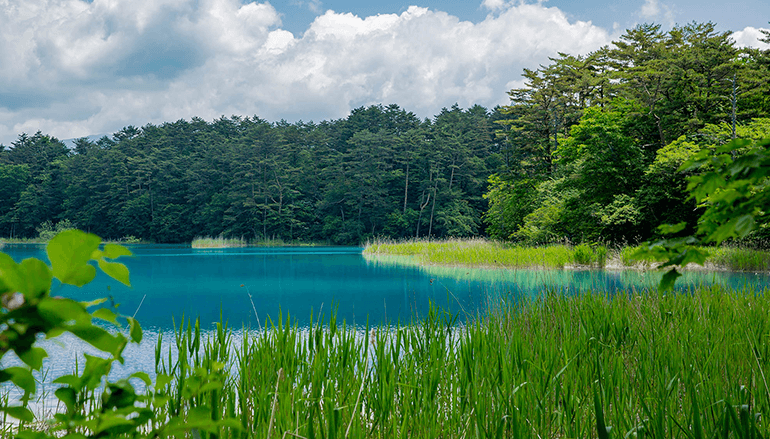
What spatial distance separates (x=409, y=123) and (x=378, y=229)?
8970mm

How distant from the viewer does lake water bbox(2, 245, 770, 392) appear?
7.03 m

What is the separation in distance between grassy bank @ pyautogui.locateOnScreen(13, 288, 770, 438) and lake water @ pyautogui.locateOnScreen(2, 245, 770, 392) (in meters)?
2.62

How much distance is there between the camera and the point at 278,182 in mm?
35312

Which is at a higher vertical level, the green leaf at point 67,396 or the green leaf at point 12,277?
the green leaf at point 12,277

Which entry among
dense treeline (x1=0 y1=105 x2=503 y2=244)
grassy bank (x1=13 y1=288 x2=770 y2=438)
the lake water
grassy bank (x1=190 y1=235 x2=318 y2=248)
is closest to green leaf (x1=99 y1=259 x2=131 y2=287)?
grassy bank (x1=13 y1=288 x2=770 y2=438)

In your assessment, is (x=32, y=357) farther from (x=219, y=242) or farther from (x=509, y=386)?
(x=219, y=242)

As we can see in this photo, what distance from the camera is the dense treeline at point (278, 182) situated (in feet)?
111

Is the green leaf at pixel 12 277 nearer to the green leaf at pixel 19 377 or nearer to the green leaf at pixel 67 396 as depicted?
the green leaf at pixel 19 377

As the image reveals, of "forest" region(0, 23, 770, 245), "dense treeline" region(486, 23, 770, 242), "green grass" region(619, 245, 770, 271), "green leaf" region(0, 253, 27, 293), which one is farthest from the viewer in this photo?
"forest" region(0, 23, 770, 245)

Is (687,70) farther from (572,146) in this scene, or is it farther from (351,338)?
(351,338)

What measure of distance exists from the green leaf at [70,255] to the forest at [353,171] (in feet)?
56.9

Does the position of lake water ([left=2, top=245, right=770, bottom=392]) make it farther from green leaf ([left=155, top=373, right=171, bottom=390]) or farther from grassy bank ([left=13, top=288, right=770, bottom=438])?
green leaf ([left=155, top=373, right=171, bottom=390])

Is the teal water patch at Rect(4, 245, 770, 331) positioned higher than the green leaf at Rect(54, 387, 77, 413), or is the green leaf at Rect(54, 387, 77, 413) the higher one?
the green leaf at Rect(54, 387, 77, 413)

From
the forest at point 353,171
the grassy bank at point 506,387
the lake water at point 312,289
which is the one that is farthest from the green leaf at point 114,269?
the forest at point 353,171
